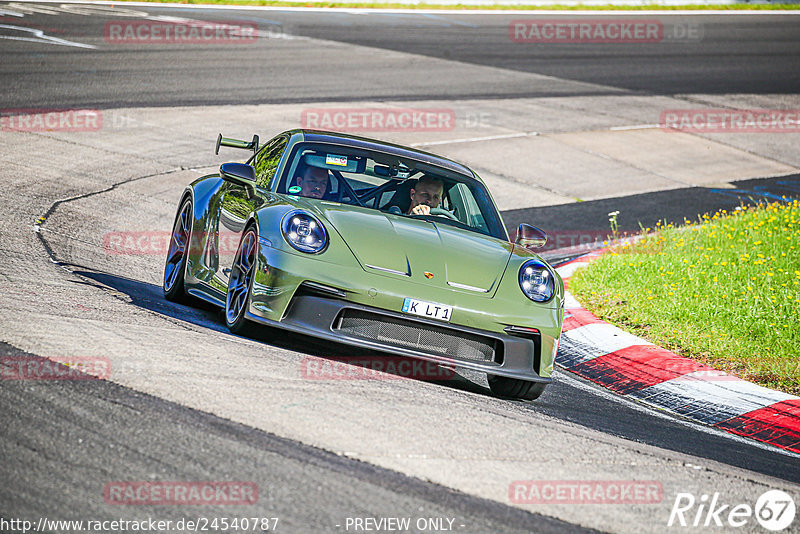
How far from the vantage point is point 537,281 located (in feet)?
20.5

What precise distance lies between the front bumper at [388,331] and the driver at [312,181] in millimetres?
1236

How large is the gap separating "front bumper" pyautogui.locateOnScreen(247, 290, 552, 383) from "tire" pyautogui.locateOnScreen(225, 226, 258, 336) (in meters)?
0.15

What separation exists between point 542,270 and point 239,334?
6.16ft

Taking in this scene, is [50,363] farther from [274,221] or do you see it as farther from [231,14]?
[231,14]

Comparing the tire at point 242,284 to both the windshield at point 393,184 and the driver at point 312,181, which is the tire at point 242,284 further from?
the windshield at point 393,184

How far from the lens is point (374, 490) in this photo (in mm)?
3963

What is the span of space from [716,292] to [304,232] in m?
4.31

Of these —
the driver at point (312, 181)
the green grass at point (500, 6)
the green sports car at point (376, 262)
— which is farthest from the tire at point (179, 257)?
the green grass at point (500, 6)

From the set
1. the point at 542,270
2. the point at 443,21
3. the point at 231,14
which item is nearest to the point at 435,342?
the point at 542,270

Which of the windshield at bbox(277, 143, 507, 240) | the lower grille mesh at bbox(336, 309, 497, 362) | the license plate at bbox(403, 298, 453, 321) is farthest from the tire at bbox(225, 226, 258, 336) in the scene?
the license plate at bbox(403, 298, 453, 321)

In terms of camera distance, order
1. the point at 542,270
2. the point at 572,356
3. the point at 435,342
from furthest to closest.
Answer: the point at 572,356, the point at 542,270, the point at 435,342

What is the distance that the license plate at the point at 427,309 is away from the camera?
5.70 metres

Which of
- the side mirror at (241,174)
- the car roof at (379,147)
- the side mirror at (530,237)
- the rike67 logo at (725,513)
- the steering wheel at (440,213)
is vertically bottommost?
the rike67 logo at (725,513)

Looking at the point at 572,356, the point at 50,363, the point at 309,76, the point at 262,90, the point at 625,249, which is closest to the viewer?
the point at 50,363
